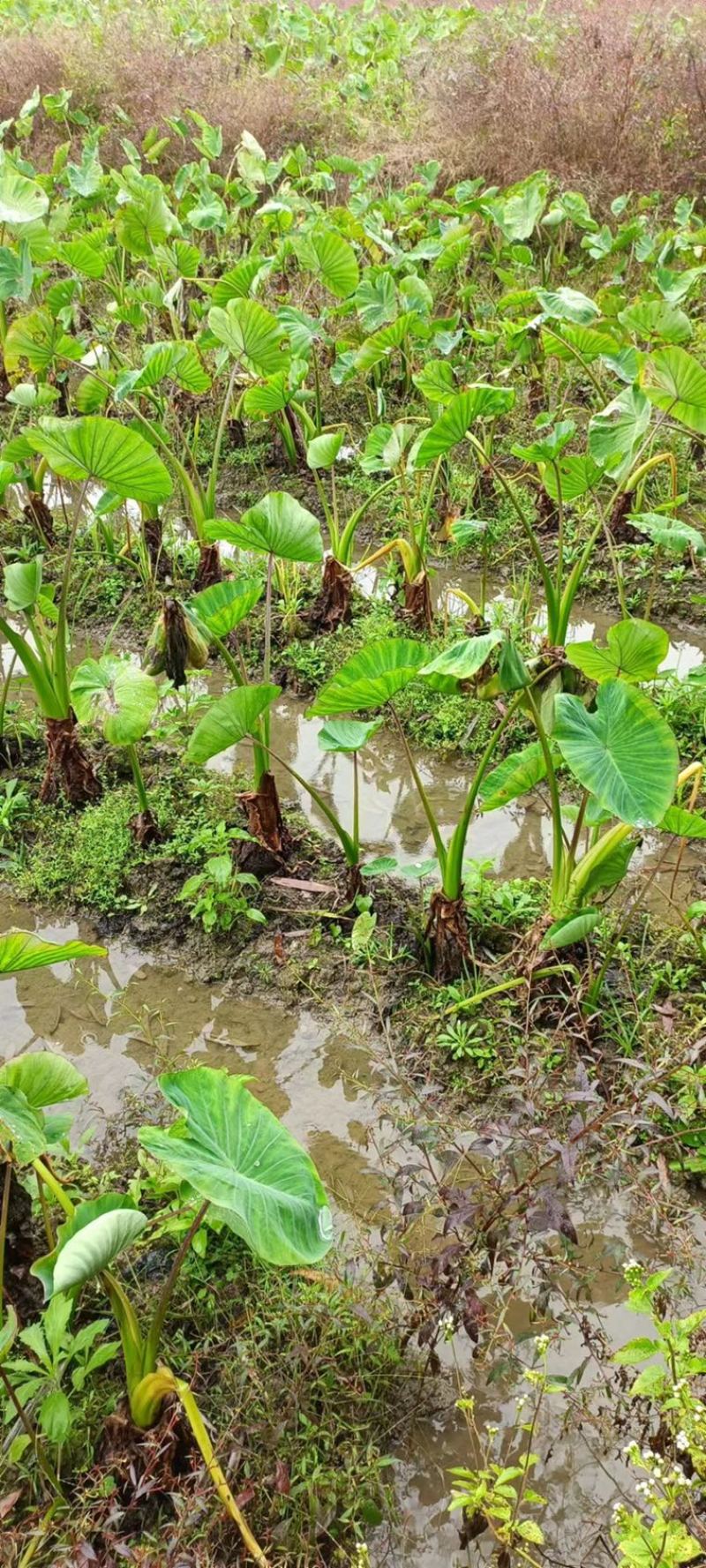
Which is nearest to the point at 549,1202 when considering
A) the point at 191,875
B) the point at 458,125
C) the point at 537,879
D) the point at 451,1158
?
the point at 451,1158

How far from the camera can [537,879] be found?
2.68 meters

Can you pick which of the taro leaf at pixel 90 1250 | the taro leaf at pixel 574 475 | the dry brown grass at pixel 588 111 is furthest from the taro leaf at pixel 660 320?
the taro leaf at pixel 90 1250

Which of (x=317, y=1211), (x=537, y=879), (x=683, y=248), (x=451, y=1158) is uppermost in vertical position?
(x=683, y=248)

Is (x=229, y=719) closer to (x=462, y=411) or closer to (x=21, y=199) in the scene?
(x=462, y=411)

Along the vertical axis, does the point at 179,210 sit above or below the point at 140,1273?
above

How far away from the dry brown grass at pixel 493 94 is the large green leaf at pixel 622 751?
501 centimetres

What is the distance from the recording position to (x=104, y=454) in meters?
2.38

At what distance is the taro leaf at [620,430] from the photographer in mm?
2383

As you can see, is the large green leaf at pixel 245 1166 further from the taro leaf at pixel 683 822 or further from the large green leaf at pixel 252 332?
the large green leaf at pixel 252 332

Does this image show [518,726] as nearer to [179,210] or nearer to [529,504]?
[529,504]

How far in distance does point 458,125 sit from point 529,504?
379 cm

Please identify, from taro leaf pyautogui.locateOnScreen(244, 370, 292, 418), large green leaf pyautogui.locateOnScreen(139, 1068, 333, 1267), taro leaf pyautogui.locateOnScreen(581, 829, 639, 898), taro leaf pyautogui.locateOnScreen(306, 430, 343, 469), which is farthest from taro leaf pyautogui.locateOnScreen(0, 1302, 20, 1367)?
taro leaf pyautogui.locateOnScreen(244, 370, 292, 418)

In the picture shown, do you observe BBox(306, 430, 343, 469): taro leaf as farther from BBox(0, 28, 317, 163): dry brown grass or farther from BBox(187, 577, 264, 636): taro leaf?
BBox(0, 28, 317, 163): dry brown grass

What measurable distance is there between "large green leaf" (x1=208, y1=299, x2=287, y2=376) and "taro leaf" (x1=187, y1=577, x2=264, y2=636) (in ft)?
3.53
